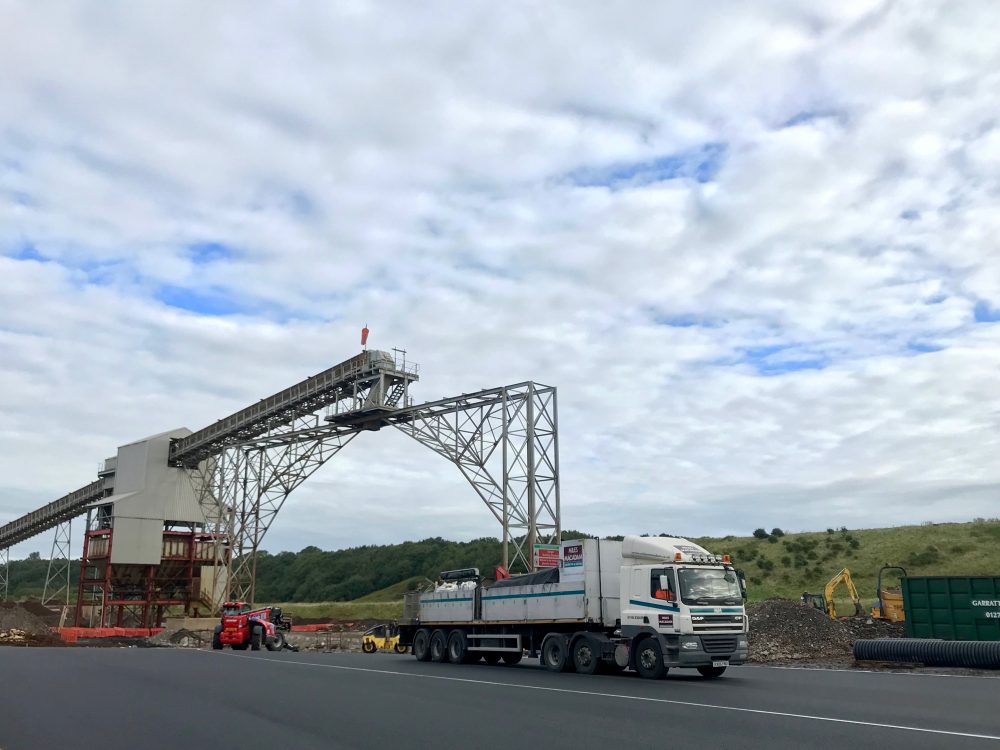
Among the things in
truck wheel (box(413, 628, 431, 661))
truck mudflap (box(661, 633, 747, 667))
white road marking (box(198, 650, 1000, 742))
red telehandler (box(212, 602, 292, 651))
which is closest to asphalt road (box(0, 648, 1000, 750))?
white road marking (box(198, 650, 1000, 742))

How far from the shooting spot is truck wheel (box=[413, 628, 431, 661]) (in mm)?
27156

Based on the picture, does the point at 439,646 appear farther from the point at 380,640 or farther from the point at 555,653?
the point at 380,640

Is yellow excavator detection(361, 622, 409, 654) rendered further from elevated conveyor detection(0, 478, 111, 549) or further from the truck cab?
elevated conveyor detection(0, 478, 111, 549)

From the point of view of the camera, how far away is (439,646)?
87.0ft

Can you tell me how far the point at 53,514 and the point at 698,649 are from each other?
180 ft

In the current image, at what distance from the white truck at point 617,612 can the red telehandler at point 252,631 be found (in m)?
14.8

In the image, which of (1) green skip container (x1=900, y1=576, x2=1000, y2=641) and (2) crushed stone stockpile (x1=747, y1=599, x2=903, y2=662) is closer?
(1) green skip container (x1=900, y1=576, x2=1000, y2=641)

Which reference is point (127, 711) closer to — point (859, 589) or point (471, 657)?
point (471, 657)

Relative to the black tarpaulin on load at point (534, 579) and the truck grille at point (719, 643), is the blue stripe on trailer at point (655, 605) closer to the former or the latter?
the truck grille at point (719, 643)

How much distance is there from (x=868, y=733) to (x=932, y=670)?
1414cm

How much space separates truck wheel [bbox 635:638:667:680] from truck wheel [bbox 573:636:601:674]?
1.23 m

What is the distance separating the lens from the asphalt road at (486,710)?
10.3 metres

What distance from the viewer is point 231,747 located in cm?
995

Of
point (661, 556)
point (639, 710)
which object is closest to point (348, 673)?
point (661, 556)
